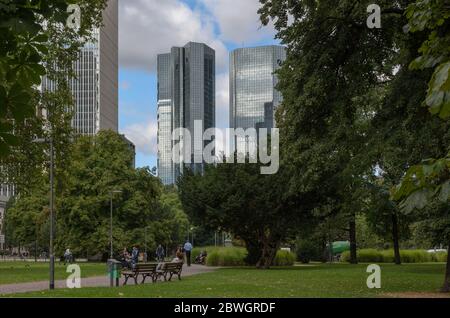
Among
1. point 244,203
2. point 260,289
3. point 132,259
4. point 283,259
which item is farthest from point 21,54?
point 283,259

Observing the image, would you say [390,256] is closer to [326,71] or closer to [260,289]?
[326,71]

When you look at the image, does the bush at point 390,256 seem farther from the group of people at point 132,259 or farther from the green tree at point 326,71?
the green tree at point 326,71

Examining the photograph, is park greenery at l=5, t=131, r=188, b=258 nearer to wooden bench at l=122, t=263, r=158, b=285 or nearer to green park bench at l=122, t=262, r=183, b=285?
green park bench at l=122, t=262, r=183, b=285

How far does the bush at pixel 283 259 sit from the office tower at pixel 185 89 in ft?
183

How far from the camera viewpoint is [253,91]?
6850 centimetres

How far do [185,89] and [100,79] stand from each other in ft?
104

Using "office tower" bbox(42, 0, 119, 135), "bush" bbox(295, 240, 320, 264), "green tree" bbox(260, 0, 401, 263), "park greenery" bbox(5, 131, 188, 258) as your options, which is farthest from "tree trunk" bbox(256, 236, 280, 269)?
"office tower" bbox(42, 0, 119, 135)

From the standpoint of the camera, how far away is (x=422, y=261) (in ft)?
203

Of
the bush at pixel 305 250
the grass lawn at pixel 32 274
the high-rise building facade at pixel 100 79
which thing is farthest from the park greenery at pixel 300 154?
the high-rise building facade at pixel 100 79

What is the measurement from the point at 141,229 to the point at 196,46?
5449 cm

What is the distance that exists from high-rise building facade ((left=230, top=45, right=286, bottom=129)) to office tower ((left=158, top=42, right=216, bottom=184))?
32568mm

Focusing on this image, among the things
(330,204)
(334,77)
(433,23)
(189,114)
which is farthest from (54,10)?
(189,114)

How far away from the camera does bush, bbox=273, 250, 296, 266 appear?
48.2m
